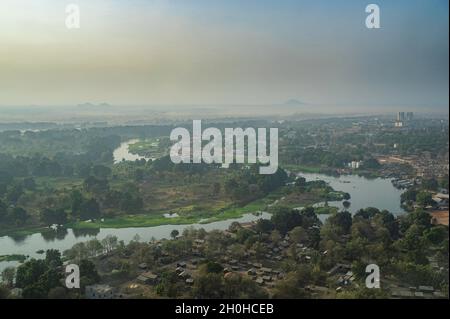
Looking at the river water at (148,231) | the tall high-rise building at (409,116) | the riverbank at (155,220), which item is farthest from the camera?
the tall high-rise building at (409,116)

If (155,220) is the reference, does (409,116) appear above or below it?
above

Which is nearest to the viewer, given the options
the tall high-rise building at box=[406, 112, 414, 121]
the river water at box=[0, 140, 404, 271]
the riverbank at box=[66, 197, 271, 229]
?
the river water at box=[0, 140, 404, 271]

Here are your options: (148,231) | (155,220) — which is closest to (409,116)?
(155,220)

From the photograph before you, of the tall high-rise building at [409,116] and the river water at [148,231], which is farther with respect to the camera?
the tall high-rise building at [409,116]

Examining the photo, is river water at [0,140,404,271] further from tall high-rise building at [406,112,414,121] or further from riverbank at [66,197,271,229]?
tall high-rise building at [406,112,414,121]

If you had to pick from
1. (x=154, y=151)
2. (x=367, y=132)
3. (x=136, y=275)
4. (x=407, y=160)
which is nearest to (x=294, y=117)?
(x=367, y=132)

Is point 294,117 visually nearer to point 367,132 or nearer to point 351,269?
point 367,132

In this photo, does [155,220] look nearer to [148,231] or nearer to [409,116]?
[148,231]

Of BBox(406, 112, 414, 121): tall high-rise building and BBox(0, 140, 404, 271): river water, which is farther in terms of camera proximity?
BBox(406, 112, 414, 121): tall high-rise building

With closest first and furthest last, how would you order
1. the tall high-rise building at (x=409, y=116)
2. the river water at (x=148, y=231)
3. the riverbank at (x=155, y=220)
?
the river water at (x=148, y=231) → the riverbank at (x=155, y=220) → the tall high-rise building at (x=409, y=116)

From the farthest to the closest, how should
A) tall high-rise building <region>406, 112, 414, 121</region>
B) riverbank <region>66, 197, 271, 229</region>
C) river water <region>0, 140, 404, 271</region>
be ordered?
1. tall high-rise building <region>406, 112, 414, 121</region>
2. riverbank <region>66, 197, 271, 229</region>
3. river water <region>0, 140, 404, 271</region>

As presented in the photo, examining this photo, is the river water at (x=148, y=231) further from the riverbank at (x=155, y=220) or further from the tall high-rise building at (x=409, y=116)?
the tall high-rise building at (x=409, y=116)

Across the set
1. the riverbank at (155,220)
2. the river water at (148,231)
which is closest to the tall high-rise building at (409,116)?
the river water at (148,231)

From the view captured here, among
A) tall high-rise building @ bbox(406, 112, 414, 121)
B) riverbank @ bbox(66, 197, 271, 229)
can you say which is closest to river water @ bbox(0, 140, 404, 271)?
riverbank @ bbox(66, 197, 271, 229)
